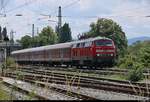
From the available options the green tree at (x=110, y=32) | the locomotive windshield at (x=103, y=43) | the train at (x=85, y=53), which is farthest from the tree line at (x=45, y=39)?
the locomotive windshield at (x=103, y=43)

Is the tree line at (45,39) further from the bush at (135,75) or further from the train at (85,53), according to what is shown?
the bush at (135,75)

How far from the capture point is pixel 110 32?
87.4 meters

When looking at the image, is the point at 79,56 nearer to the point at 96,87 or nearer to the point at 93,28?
the point at 96,87

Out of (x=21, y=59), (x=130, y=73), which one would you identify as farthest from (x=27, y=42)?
(x=130, y=73)

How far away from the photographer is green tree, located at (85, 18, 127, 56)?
8562 centimetres

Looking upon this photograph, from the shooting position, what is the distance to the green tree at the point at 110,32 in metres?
85.6

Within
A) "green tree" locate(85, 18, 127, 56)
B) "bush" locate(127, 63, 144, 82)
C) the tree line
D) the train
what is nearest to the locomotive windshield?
the train

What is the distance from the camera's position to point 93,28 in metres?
89.9

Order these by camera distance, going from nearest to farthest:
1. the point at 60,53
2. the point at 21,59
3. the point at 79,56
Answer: the point at 79,56 < the point at 60,53 < the point at 21,59

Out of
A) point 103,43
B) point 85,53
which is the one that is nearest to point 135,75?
point 103,43

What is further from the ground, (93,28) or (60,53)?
(93,28)

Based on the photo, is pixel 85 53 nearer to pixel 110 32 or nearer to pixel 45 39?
pixel 110 32

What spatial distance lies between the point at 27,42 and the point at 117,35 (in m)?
26.2

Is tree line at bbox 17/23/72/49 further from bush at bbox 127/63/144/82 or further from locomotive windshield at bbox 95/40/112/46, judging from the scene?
bush at bbox 127/63/144/82
